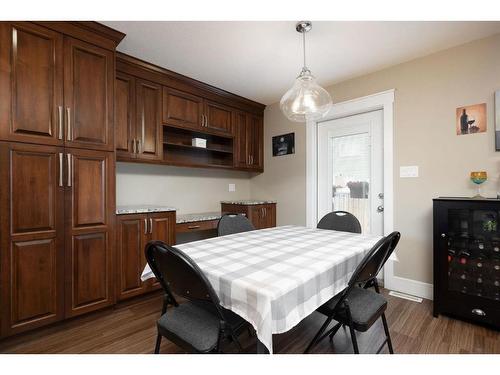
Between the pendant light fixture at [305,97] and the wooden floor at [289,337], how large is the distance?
1750 mm

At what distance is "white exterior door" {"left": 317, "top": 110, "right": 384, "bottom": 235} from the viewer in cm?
291

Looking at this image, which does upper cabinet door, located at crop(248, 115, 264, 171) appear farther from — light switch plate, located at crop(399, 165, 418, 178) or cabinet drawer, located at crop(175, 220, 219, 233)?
light switch plate, located at crop(399, 165, 418, 178)

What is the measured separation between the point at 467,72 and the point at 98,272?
3795 millimetres

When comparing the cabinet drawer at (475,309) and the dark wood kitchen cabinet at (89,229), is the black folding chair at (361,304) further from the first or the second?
the dark wood kitchen cabinet at (89,229)

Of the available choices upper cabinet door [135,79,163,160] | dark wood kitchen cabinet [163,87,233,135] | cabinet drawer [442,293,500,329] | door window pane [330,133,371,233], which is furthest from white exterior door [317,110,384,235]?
upper cabinet door [135,79,163,160]

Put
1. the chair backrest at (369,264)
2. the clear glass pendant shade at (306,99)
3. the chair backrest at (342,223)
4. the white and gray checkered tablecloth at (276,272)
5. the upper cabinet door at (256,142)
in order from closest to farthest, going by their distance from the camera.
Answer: the white and gray checkered tablecloth at (276,272) → the chair backrest at (369,264) → the clear glass pendant shade at (306,99) → the chair backrest at (342,223) → the upper cabinet door at (256,142)

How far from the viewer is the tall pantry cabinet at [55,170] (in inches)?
67.8

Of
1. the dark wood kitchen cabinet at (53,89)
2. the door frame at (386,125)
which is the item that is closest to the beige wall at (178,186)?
the dark wood kitchen cabinet at (53,89)

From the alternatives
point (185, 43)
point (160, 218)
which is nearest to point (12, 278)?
point (160, 218)

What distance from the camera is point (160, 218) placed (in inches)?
102

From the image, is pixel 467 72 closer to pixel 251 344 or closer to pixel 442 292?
pixel 442 292

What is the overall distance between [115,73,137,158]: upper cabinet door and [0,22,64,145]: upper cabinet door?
0.58 meters

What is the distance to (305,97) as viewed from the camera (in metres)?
1.94

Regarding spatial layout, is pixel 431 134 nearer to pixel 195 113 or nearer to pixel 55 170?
pixel 195 113
